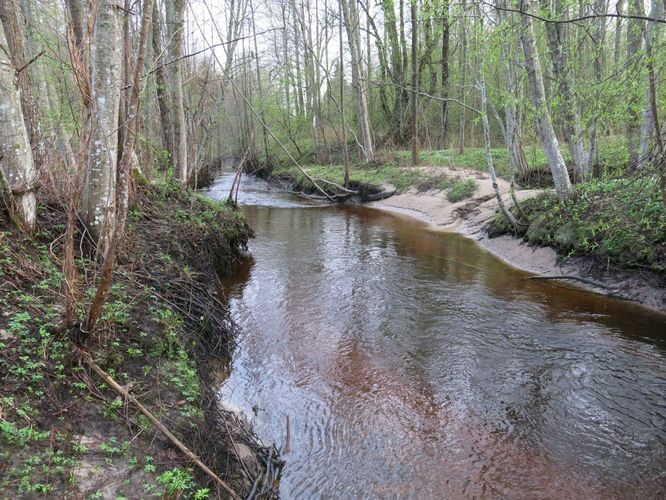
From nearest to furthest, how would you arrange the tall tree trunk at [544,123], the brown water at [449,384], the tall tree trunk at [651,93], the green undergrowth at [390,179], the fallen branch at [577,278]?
1. the brown water at [449,384]
2. the tall tree trunk at [651,93]
3. the fallen branch at [577,278]
4. the tall tree trunk at [544,123]
5. the green undergrowth at [390,179]

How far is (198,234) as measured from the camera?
7988 millimetres

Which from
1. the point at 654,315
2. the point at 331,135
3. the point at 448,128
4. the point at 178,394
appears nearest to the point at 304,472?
the point at 178,394

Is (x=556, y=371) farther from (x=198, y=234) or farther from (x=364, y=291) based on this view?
(x=198, y=234)

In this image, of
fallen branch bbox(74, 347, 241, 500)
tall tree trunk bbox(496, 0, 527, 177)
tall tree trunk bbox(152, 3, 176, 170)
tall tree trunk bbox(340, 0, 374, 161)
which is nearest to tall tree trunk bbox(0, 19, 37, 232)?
fallen branch bbox(74, 347, 241, 500)

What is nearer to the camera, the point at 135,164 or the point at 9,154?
the point at 9,154

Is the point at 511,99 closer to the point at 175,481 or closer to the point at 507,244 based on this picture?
the point at 507,244

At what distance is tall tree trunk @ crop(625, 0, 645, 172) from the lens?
621 cm

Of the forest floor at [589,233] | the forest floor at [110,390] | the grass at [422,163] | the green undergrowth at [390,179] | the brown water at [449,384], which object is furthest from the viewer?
the grass at [422,163]

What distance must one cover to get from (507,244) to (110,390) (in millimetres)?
9764

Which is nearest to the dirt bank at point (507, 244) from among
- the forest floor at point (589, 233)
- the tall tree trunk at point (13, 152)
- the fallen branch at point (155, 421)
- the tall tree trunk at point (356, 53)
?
the forest floor at point (589, 233)

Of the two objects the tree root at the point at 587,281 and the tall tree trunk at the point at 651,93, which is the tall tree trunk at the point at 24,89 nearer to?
the tall tree trunk at the point at 651,93

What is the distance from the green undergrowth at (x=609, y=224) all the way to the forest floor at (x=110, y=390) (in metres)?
6.31

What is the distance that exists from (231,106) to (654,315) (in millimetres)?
38306

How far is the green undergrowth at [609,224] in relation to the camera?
740 cm
